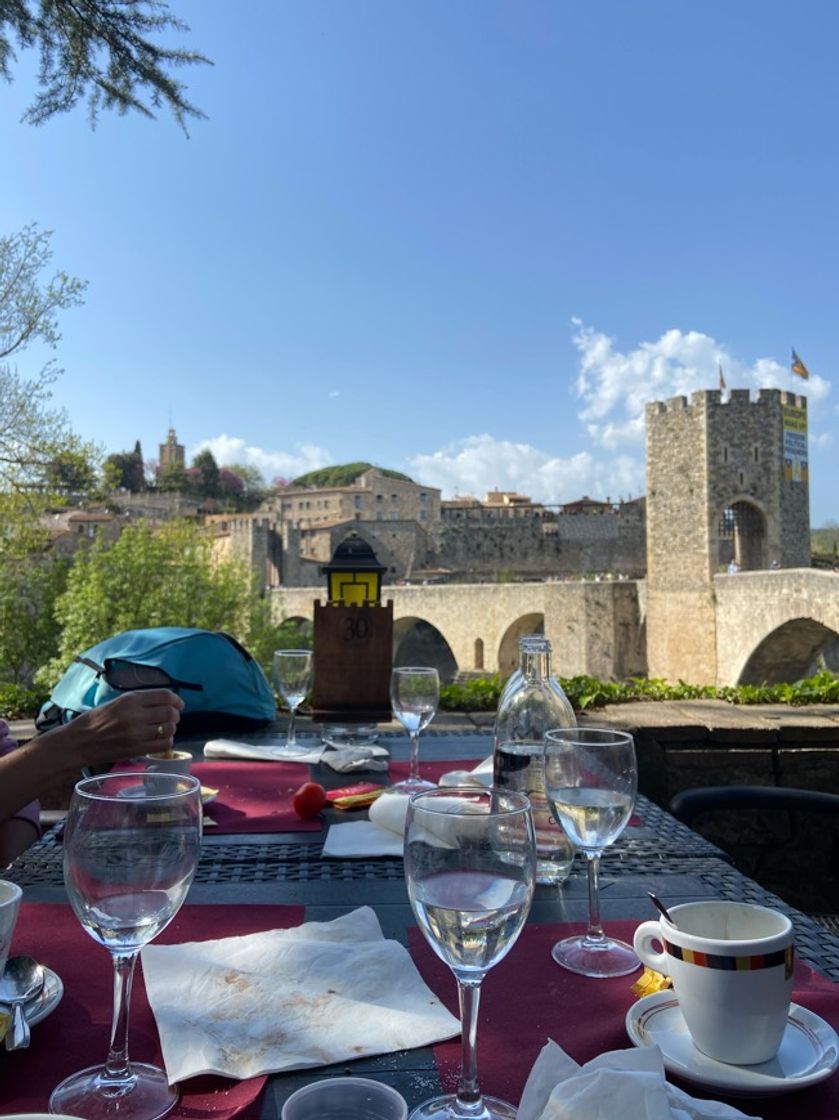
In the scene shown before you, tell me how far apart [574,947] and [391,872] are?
0.34m

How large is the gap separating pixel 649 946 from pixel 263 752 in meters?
1.33

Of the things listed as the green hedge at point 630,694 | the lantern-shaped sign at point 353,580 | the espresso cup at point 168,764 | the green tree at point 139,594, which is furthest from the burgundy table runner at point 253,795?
the green tree at point 139,594

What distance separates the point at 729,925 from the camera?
0.83 metres

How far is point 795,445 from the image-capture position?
21.2 m

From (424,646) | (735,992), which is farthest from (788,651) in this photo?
(735,992)

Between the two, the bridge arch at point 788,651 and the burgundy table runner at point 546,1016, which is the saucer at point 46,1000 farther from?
the bridge arch at point 788,651

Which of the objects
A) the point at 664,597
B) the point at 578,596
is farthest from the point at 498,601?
the point at 664,597

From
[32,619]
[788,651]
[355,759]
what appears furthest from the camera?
[32,619]

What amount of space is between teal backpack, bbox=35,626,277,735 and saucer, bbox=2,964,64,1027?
1482 millimetres

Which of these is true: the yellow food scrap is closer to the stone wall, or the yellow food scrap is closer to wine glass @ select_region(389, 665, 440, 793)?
wine glass @ select_region(389, 665, 440, 793)

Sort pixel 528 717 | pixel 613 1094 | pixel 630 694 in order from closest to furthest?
pixel 613 1094
pixel 528 717
pixel 630 694

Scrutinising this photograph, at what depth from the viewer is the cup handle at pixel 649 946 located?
800 mm

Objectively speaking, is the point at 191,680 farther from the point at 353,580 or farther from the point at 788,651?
the point at 788,651

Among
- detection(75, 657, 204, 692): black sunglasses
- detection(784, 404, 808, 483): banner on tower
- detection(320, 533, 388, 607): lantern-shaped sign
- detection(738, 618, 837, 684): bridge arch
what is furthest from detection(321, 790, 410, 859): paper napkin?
detection(784, 404, 808, 483): banner on tower
